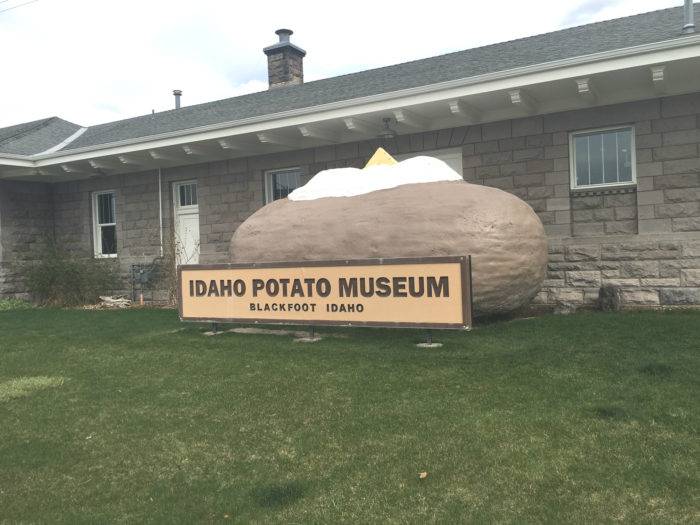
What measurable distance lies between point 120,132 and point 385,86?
8056mm

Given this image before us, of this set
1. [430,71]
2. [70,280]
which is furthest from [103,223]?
[430,71]

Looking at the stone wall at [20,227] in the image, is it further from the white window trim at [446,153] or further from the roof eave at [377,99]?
the white window trim at [446,153]

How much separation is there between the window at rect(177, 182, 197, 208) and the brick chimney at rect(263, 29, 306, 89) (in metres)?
4.63

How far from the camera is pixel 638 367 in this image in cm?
505

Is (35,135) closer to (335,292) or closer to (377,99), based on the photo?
(377,99)

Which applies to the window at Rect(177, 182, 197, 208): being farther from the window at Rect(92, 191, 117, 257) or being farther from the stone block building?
the window at Rect(92, 191, 117, 257)

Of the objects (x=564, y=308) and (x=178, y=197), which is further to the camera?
(x=178, y=197)

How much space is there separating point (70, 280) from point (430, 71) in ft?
30.8

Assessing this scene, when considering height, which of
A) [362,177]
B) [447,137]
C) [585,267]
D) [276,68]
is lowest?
[585,267]

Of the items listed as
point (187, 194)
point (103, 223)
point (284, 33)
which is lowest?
point (103, 223)

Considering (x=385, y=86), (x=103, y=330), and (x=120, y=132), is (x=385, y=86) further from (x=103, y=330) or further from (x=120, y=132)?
(x=120, y=132)

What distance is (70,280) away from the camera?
45.3ft

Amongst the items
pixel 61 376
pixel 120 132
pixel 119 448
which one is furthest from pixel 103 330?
pixel 120 132

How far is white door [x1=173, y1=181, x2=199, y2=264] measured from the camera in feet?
44.2
